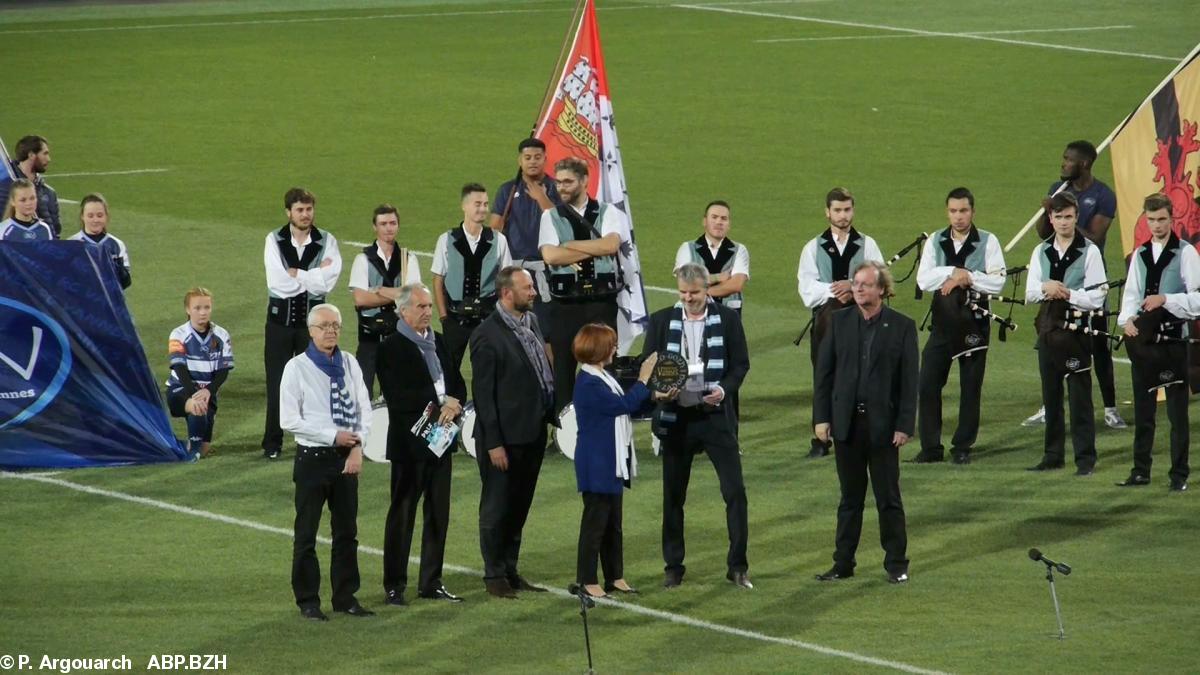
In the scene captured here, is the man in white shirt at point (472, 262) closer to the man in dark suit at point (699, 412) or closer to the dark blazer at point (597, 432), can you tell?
the man in dark suit at point (699, 412)

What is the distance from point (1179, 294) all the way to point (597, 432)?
4775 mm

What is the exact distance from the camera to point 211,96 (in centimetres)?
3834

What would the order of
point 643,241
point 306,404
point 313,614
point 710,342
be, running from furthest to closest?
point 643,241 → point 710,342 → point 313,614 → point 306,404

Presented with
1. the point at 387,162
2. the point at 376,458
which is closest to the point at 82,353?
the point at 376,458

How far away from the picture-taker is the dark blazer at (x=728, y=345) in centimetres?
1351

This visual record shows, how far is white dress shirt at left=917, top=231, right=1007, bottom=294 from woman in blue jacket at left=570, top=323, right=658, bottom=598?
424 cm

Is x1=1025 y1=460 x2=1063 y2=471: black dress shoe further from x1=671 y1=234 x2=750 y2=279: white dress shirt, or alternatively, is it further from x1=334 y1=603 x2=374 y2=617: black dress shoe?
x1=334 y1=603 x2=374 y2=617: black dress shoe

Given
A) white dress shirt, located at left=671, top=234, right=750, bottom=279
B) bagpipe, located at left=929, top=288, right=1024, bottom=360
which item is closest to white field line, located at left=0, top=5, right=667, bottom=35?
white dress shirt, located at left=671, top=234, right=750, bottom=279

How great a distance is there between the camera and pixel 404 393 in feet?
42.4

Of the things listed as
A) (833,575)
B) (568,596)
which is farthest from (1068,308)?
(568,596)

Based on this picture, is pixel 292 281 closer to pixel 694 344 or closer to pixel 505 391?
pixel 505 391

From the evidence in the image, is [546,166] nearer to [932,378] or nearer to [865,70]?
[932,378]

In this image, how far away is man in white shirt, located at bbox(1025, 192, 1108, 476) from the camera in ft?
52.3

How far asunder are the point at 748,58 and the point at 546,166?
24187mm
